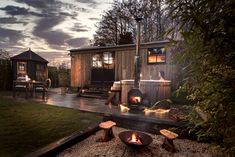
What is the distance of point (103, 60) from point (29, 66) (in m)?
7.48

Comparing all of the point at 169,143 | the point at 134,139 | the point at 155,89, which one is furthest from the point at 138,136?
the point at 155,89

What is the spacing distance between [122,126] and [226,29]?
9.88 feet

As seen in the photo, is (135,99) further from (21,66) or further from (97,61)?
(21,66)

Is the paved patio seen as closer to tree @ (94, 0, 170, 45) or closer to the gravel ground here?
the gravel ground

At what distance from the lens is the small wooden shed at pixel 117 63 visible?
8.88 meters

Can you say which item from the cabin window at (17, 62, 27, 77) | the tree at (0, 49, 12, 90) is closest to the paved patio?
the tree at (0, 49, 12, 90)

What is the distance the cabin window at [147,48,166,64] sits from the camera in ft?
29.2

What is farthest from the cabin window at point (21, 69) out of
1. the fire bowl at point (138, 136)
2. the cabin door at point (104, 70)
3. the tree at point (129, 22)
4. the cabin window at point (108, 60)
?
the fire bowl at point (138, 136)

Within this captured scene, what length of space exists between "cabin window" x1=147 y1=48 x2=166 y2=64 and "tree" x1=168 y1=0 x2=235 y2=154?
8.11 m

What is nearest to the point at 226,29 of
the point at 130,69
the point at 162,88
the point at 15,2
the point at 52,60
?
the point at 162,88

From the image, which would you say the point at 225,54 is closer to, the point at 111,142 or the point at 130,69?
the point at 111,142

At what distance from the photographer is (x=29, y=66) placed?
1340 centimetres

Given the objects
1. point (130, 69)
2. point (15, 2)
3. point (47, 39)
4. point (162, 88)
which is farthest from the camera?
point (47, 39)

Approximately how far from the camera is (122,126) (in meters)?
3.52
